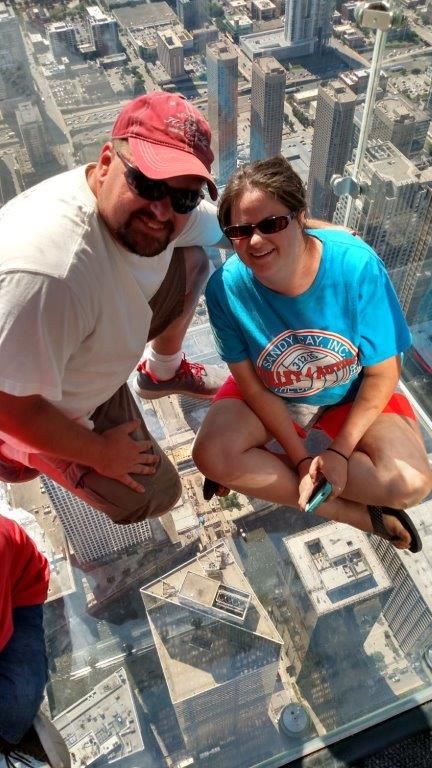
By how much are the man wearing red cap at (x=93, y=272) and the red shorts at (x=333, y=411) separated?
0.27m

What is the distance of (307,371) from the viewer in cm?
132

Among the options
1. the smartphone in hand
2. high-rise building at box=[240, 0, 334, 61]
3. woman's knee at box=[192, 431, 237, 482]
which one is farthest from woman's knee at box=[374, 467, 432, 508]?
high-rise building at box=[240, 0, 334, 61]

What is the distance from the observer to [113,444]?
1.27 meters

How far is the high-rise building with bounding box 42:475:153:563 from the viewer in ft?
6.10

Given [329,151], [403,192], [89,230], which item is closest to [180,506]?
[89,230]

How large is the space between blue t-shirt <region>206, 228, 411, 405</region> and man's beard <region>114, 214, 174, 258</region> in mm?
296

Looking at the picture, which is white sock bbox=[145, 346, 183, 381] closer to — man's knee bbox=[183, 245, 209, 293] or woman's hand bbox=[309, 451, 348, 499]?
man's knee bbox=[183, 245, 209, 293]

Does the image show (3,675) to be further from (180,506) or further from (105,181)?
(105,181)

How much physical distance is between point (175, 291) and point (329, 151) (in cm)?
303

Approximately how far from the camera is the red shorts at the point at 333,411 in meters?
1.42

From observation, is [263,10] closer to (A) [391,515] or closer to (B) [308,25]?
(B) [308,25]

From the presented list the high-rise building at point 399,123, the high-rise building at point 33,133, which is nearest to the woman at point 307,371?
the high-rise building at point 399,123

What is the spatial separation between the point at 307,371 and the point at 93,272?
0.55m

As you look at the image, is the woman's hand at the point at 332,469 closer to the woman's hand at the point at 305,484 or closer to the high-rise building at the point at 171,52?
the woman's hand at the point at 305,484
